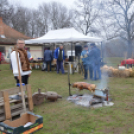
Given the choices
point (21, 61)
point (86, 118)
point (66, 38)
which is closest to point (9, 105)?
point (21, 61)

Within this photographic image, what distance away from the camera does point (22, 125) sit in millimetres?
2918

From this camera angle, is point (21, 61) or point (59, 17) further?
point (59, 17)

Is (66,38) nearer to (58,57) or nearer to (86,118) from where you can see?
(58,57)

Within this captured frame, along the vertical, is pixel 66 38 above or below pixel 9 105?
above

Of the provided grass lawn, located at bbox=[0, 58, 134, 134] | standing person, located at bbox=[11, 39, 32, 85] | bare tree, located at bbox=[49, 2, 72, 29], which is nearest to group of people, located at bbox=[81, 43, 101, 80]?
grass lawn, located at bbox=[0, 58, 134, 134]

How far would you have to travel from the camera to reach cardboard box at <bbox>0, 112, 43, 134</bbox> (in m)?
2.45

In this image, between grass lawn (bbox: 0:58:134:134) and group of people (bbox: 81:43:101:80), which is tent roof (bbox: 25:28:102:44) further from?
grass lawn (bbox: 0:58:134:134)

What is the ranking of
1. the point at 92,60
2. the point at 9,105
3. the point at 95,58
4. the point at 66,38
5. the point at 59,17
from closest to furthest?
the point at 9,105 < the point at 95,58 < the point at 92,60 < the point at 66,38 < the point at 59,17

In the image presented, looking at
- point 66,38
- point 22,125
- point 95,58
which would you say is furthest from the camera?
point 66,38

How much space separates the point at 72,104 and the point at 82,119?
0.90 metres

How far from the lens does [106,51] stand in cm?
685

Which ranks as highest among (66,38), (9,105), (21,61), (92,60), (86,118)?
(66,38)

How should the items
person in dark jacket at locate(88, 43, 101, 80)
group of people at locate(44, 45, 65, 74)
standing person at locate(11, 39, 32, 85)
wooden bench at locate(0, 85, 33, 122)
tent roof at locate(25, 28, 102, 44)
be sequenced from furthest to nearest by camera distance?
tent roof at locate(25, 28, 102, 44)
group of people at locate(44, 45, 65, 74)
person in dark jacket at locate(88, 43, 101, 80)
standing person at locate(11, 39, 32, 85)
wooden bench at locate(0, 85, 33, 122)

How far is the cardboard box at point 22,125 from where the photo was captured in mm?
2448
